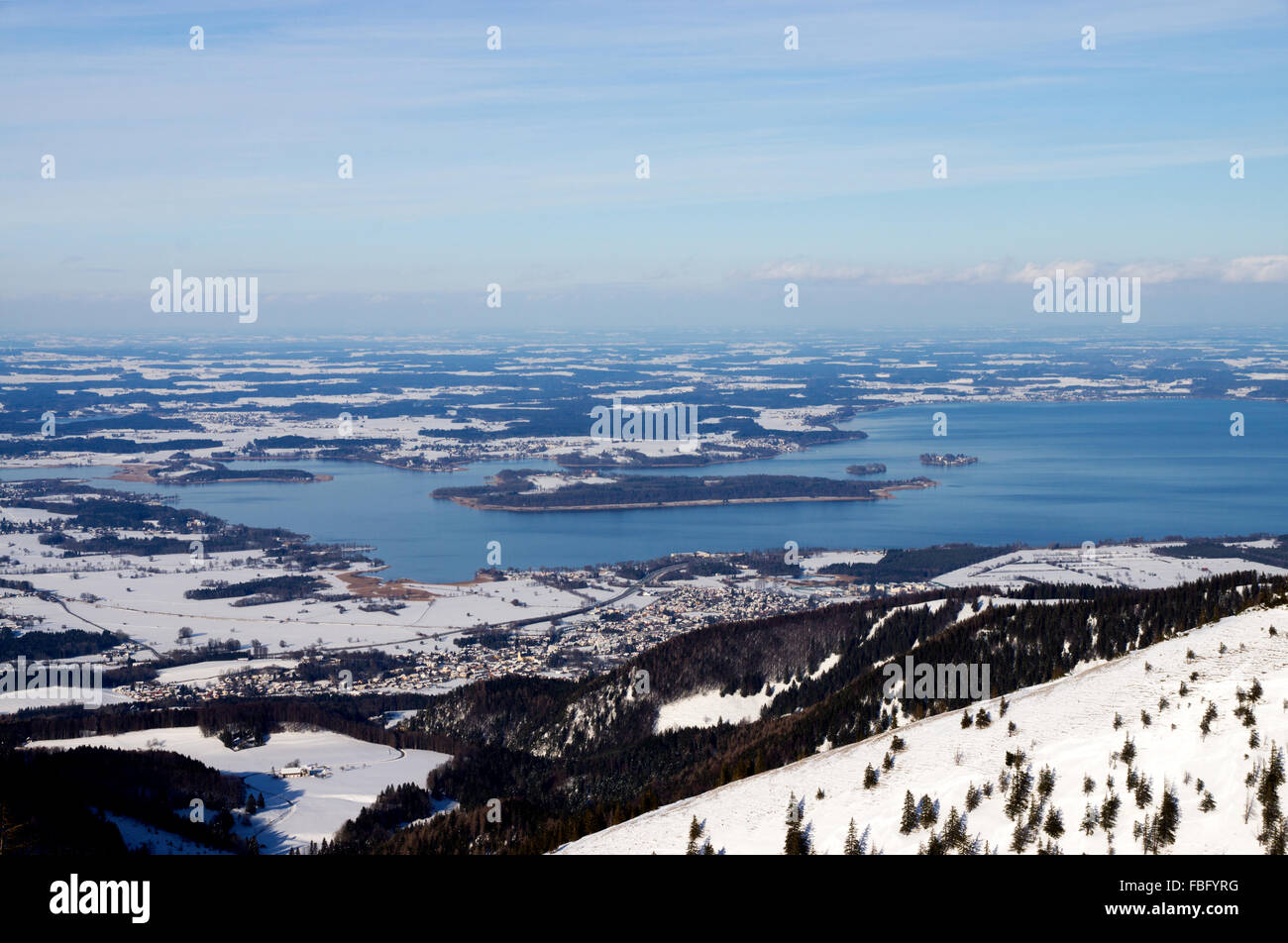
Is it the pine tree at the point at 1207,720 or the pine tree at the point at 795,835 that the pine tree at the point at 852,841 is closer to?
the pine tree at the point at 795,835

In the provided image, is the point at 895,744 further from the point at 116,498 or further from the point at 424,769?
the point at 116,498

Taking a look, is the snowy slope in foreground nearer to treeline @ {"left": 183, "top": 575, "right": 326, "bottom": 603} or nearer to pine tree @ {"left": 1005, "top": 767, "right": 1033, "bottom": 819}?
pine tree @ {"left": 1005, "top": 767, "right": 1033, "bottom": 819}

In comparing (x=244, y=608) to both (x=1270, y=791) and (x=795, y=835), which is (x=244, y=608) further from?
(x=1270, y=791)

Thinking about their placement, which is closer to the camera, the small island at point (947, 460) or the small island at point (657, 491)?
the small island at point (657, 491)

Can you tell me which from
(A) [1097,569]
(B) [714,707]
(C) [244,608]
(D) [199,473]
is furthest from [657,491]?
(B) [714,707]

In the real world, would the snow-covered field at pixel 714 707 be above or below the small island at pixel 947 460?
below

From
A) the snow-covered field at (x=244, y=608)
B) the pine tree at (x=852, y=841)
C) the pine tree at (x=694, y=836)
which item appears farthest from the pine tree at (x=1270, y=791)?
the snow-covered field at (x=244, y=608)

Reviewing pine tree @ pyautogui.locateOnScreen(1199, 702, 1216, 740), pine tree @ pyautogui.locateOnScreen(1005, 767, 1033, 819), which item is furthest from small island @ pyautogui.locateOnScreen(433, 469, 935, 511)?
pine tree @ pyautogui.locateOnScreen(1005, 767, 1033, 819)
